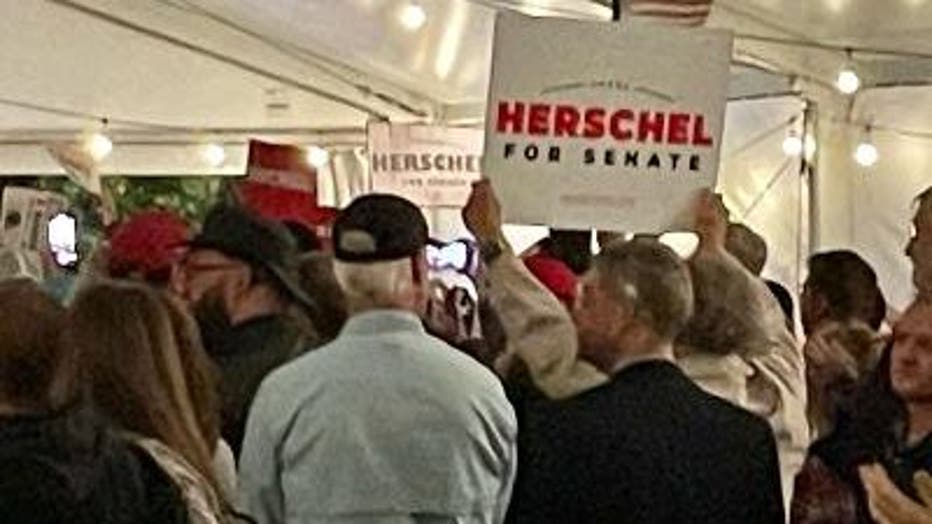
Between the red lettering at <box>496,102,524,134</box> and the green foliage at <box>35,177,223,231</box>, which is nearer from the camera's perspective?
the red lettering at <box>496,102,524,134</box>

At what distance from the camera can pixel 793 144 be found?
32.4 ft

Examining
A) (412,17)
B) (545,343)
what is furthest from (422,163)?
(545,343)

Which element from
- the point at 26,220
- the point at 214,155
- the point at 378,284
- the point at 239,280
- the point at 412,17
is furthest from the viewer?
the point at 214,155

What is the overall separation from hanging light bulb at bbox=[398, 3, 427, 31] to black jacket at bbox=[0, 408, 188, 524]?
707 centimetres

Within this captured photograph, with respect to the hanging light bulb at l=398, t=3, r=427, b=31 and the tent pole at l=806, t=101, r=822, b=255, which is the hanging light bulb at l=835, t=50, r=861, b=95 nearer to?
the tent pole at l=806, t=101, r=822, b=255

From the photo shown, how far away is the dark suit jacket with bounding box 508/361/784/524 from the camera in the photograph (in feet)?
12.1

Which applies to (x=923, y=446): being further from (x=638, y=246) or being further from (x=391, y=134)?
(x=391, y=134)

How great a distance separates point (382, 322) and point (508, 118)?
1.05 meters

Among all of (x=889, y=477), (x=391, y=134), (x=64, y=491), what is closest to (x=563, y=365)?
(x=889, y=477)

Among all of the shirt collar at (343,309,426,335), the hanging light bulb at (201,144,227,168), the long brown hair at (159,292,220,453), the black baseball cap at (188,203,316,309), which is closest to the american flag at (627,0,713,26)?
the black baseball cap at (188,203,316,309)

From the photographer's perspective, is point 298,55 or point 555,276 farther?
point 298,55

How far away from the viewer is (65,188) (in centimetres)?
1343

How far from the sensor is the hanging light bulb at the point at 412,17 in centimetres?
1008

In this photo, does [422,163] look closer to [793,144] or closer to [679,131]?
[793,144]
